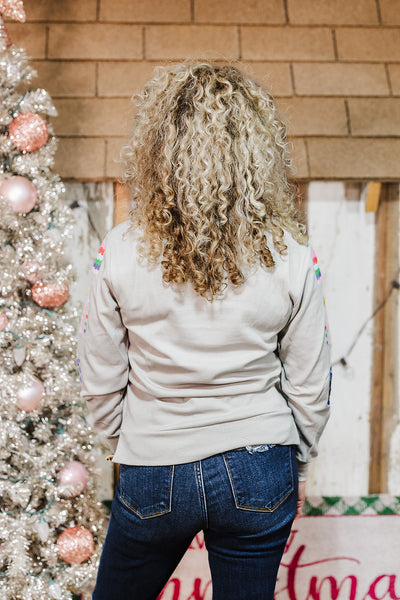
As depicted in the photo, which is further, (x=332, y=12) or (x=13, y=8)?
(x=332, y=12)

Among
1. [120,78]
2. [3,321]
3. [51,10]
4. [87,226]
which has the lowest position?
[3,321]

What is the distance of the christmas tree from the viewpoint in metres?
1.72

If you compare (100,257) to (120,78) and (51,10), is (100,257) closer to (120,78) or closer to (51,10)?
(120,78)

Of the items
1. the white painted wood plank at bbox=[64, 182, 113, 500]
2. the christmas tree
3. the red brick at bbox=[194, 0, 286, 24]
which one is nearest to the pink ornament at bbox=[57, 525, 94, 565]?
the christmas tree

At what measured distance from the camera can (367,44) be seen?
2100 millimetres

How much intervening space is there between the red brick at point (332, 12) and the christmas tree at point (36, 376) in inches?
40.3

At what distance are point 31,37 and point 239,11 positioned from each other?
78 cm

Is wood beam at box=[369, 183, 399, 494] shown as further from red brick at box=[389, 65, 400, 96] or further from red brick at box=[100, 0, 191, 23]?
red brick at box=[100, 0, 191, 23]

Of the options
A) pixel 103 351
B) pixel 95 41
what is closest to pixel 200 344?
pixel 103 351

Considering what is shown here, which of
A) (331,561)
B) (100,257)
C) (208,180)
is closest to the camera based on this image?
(208,180)

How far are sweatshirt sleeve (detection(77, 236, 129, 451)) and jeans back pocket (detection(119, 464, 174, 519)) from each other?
0.62 feet

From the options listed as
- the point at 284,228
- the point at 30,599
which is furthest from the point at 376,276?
the point at 30,599

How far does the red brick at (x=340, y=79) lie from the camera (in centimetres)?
207

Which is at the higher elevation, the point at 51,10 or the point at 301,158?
the point at 51,10
